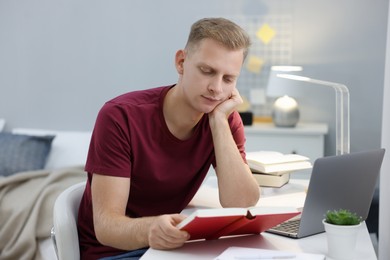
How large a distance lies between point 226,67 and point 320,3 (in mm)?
2272

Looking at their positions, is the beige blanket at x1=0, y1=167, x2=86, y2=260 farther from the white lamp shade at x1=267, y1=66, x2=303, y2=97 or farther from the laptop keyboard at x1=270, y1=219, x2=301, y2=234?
the laptop keyboard at x1=270, y1=219, x2=301, y2=234

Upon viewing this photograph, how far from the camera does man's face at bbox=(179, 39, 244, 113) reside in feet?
5.67

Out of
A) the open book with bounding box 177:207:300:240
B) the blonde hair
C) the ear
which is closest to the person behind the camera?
the open book with bounding box 177:207:300:240

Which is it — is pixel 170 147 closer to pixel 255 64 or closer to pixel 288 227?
pixel 288 227

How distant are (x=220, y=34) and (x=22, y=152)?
7.67 feet

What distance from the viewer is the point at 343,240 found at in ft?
4.68

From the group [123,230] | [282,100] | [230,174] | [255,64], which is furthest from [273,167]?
[255,64]

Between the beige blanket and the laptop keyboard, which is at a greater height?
the laptop keyboard

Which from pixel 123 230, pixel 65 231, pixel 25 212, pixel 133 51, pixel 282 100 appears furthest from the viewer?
pixel 133 51

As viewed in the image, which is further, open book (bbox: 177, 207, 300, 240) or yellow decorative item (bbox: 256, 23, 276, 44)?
yellow decorative item (bbox: 256, 23, 276, 44)

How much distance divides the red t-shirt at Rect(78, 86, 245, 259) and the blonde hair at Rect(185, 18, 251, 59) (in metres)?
0.23

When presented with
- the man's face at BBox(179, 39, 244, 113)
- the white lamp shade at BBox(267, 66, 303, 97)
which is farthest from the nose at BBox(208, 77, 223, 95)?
the white lamp shade at BBox(267, 66, 303, 97)

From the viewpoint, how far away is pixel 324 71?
12.6ft

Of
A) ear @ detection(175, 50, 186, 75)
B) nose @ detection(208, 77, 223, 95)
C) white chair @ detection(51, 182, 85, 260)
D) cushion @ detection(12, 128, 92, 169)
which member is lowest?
cushion @ detection(12, 128, 92, 169)
